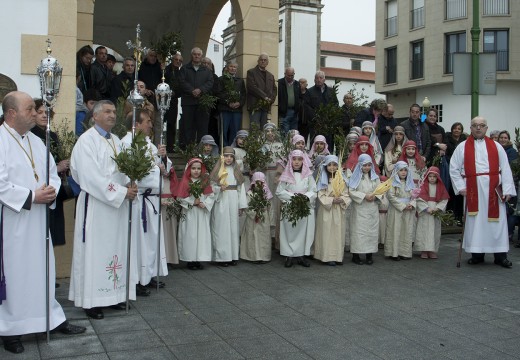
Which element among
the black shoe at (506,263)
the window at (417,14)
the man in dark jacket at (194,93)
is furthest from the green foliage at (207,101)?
the window at (417,14)

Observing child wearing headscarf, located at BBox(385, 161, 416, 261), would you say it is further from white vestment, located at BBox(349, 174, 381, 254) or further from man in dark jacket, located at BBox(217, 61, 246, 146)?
man in dark jacket, located at BBox(217, 61, 246, 146)

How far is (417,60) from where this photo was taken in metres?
37.0

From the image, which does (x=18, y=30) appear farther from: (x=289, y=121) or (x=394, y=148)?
(x=394, y=148)

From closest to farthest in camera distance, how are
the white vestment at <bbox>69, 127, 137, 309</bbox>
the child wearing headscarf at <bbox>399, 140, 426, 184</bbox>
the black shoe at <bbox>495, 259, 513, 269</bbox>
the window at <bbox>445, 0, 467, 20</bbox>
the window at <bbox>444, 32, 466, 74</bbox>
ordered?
the white vestment at <bbox>69, 127, 137, 309</bbox> → the black shoe at <bbox>495, 259, 513, 269</bbox> → the child wearing headscarf at <bbox>399, 140, 426, 184</bbox> → the window at <bbox>445, 0, 467, 20</bbox> → the window at <bbox>444, 32, 466, 74</bbox>

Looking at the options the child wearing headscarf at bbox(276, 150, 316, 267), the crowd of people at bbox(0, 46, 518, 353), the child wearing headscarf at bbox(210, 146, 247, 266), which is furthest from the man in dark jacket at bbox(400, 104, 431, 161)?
the child wearing headscarf at bbox(210, 146, 247, 266)

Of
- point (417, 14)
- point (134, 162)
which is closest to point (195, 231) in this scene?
point (134, 162)

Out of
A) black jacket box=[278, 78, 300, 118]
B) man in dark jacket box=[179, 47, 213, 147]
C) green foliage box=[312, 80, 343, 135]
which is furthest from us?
black jacket box=[278, 78, 300, 118]

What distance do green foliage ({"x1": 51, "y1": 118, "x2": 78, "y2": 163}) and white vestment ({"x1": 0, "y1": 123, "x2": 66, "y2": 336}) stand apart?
5.55 ft

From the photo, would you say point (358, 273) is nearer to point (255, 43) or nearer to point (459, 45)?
point (255, 43)

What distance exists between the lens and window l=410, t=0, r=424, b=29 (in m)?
36.7

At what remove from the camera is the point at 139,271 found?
745 centimetres

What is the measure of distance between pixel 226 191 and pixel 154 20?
9.74 m

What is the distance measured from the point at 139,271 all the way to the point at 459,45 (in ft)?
103

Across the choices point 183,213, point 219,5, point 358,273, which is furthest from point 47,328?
point 219,5
